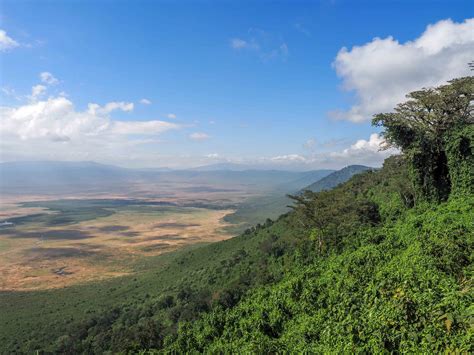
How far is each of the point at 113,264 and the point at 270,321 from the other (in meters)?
103

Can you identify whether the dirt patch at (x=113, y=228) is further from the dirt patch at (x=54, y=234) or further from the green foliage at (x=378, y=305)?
the green foliage at (x=378, y=305)

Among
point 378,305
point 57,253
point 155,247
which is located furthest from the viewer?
point 155,247

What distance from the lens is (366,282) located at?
1675cm

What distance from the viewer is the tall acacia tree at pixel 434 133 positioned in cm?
2816

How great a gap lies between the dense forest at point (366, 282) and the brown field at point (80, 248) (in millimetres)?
38844

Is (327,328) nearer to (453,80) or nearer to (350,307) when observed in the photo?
(350,307)

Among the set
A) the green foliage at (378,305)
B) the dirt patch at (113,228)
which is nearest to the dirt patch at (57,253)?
the dirt patch at (113,228)

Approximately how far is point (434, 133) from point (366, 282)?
65.6 feet

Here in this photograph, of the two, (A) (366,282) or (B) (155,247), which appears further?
(B) (155,247)

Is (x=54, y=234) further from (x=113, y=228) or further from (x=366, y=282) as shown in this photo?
(x=366, y=282)

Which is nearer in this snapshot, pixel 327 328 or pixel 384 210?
pixel 327 328

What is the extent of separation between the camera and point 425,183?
30141mm

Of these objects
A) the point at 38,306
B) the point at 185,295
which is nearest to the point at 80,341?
the point at 185,295

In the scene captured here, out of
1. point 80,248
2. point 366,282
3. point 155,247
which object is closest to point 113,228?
point 80,248
